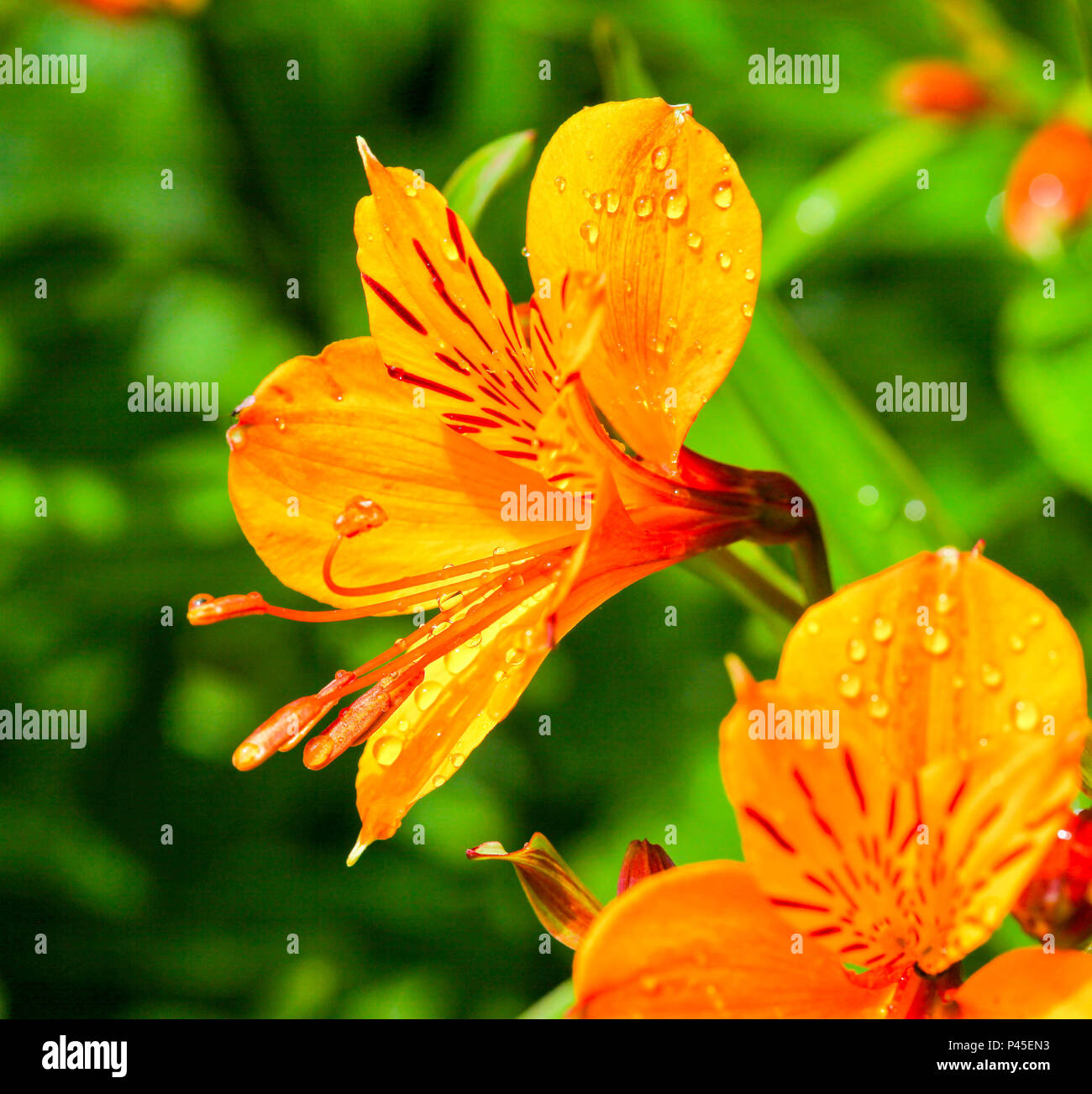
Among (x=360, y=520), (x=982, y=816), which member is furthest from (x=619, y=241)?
(x=982, y=816)

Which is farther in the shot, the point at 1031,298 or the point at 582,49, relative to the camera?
the point at 582,49

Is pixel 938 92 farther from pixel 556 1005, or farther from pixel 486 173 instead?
pixel 556 1005

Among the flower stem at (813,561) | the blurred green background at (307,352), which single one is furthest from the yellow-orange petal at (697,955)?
the blurred green background at (307,352)

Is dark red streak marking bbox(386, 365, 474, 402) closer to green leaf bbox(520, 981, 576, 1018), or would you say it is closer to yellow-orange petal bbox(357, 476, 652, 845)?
yellow-orange petal bbox(357, 476, 652, 845)

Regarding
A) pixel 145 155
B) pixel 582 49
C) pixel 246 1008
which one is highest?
→ pixel 582 49

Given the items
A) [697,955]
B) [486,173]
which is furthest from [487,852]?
[486,173]

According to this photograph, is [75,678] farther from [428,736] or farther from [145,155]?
[428,736]

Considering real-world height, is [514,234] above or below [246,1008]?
above
